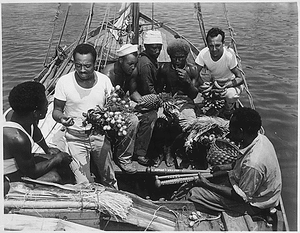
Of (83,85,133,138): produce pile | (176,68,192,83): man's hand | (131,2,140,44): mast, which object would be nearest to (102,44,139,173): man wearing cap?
(83,85,133,138): produce pile

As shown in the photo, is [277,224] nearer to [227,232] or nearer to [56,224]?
[227,232]

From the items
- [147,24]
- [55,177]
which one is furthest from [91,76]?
[147,24]

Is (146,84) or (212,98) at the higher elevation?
(146,84)

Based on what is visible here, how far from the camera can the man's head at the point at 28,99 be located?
9.27 ft

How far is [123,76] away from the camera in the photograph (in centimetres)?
371

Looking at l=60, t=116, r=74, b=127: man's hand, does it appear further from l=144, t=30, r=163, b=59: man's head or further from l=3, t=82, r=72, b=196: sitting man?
l=144, t=30, r=163, b=59: man's head

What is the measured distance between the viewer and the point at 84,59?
3.09 metres

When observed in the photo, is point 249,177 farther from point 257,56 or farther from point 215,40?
point 257,56

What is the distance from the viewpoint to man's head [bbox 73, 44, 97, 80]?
3.08m

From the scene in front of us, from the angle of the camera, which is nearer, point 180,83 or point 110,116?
point 110,116

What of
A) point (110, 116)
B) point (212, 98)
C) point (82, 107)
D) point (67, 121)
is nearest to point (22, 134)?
point (67, 121)

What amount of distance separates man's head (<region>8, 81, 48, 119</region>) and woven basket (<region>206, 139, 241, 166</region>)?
1568mm

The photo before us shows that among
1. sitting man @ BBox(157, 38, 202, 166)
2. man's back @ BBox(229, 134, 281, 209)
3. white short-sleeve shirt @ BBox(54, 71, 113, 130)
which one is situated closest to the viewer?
man's back @ BBox(229, 134, 281, 209)

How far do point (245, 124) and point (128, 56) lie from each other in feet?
4.53
